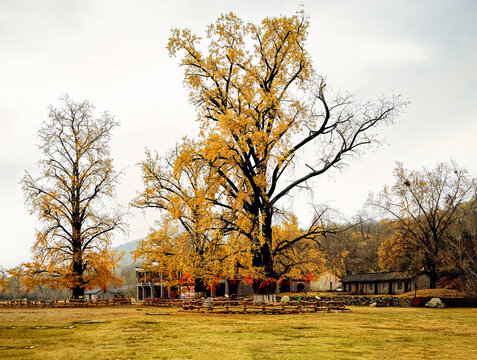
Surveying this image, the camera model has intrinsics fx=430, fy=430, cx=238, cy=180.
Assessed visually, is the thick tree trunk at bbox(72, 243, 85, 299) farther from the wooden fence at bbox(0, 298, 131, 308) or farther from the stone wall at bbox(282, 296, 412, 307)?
the stone wall at bbox(282, 296, 412, 307)

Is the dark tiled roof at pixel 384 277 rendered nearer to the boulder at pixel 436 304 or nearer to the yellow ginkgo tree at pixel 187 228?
the boulder at pixel 436 304

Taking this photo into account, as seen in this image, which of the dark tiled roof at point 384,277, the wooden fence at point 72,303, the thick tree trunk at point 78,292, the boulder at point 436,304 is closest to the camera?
the boulder at point 436,304

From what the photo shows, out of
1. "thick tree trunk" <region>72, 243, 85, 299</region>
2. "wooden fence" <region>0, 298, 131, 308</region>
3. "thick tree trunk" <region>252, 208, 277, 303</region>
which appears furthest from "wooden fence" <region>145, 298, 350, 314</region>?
"wooden fence" <region>0, 298, 131, 308</region>

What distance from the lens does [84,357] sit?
11812mm

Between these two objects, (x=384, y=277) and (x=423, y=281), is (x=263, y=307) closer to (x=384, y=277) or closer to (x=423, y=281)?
(x=423, y=281)

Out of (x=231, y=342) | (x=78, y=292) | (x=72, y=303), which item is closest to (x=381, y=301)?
(x=78, y=292)

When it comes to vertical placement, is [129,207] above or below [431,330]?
above

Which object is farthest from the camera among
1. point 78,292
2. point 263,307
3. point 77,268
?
point 78,292

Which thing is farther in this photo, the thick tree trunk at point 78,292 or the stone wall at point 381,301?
the thick tree trunk at point 78,292

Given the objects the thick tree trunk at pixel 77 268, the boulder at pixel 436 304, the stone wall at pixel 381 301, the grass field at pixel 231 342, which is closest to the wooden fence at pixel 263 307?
the grass field at pixel 231 342

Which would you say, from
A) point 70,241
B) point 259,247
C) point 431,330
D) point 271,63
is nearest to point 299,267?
point 259,247

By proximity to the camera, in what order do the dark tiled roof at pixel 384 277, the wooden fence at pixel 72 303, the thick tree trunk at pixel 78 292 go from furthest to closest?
the dark tiled roof at pixel 384 277, the thick tree trunk at pixel 78 292, the wooden fence at pixel 72 303

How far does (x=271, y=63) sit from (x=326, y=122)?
18.2 ft

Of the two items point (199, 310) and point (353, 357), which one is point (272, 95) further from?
point (353, 357)
